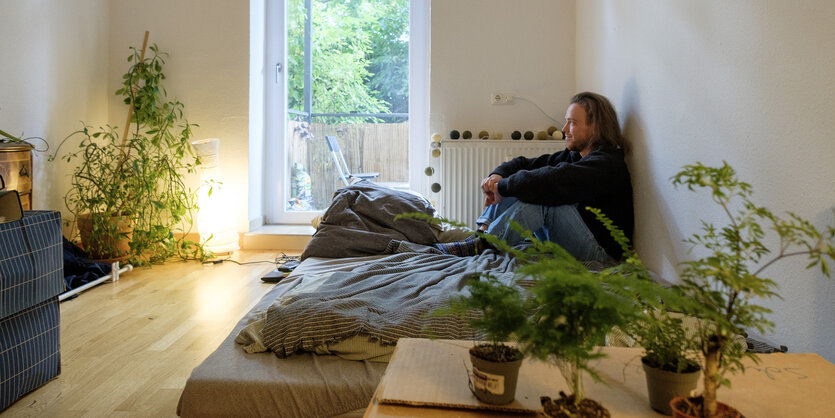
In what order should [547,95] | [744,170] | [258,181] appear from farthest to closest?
1. [258,181]
2. [547,95]
3. [744,170]

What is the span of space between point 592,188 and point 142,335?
1.87m

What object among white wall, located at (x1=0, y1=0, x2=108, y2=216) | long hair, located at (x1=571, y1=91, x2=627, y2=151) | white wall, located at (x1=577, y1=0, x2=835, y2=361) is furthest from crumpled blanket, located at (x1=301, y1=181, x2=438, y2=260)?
white wall, located at (x1=0, y1=0, x2=108, y2=216)

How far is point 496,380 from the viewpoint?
0.88 m

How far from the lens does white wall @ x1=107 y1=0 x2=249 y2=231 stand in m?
4.16

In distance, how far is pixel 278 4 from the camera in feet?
14.5

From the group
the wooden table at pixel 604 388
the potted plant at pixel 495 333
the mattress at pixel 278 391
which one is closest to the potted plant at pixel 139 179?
the mattress at pixel 278 391

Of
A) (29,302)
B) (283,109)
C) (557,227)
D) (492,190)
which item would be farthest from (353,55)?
(29,302)

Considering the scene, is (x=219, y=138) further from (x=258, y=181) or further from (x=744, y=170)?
(x=744, y=170)

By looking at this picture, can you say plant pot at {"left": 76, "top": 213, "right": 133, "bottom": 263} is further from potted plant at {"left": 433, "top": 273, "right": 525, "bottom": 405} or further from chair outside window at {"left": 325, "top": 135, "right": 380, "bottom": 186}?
potted plant at {"left": 433, "top": 273, "right": 525, "bottom": 405}

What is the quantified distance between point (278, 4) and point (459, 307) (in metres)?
4.00

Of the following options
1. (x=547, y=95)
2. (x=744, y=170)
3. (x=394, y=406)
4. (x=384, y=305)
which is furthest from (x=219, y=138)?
(x=394, y=406)

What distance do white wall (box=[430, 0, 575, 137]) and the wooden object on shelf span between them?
2249 millimetres

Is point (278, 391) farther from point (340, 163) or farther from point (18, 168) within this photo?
point (340, 163)

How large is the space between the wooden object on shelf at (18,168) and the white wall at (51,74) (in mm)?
379
